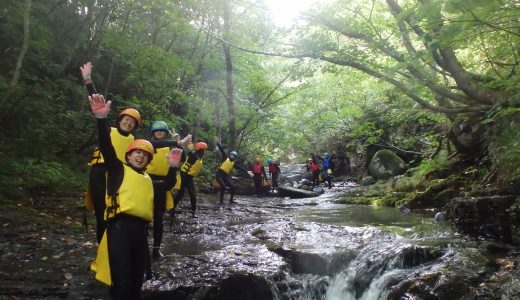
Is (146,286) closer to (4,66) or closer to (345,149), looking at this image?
(4,66)

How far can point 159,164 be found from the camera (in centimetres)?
609

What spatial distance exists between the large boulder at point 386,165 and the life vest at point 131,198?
20.9m

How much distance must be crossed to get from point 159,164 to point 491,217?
6.77 metres

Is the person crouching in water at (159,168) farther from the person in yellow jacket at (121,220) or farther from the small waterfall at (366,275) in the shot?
the small waterfall at (366,275)

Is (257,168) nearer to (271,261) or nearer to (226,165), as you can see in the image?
(226,165)

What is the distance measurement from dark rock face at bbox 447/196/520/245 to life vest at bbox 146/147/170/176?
658cm

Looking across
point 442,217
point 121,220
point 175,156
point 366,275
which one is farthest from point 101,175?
point 442,217

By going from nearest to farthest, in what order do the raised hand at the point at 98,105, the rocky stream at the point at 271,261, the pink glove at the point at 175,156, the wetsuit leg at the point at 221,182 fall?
the raised hand at the point at 98,105, the pink glove at the point at 175,156, the rocky stream at the point at 271,261, the wetsuit leg at the point at 221,182

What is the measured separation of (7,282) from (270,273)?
3.75 m

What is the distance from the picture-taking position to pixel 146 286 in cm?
514

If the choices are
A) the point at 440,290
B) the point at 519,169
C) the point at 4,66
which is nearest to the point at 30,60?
the point at 4,66

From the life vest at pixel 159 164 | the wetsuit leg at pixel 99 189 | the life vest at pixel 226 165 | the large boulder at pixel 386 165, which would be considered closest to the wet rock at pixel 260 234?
the life vest at pixel 159 164

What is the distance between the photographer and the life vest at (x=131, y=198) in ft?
11.6

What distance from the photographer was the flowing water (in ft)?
17.7
